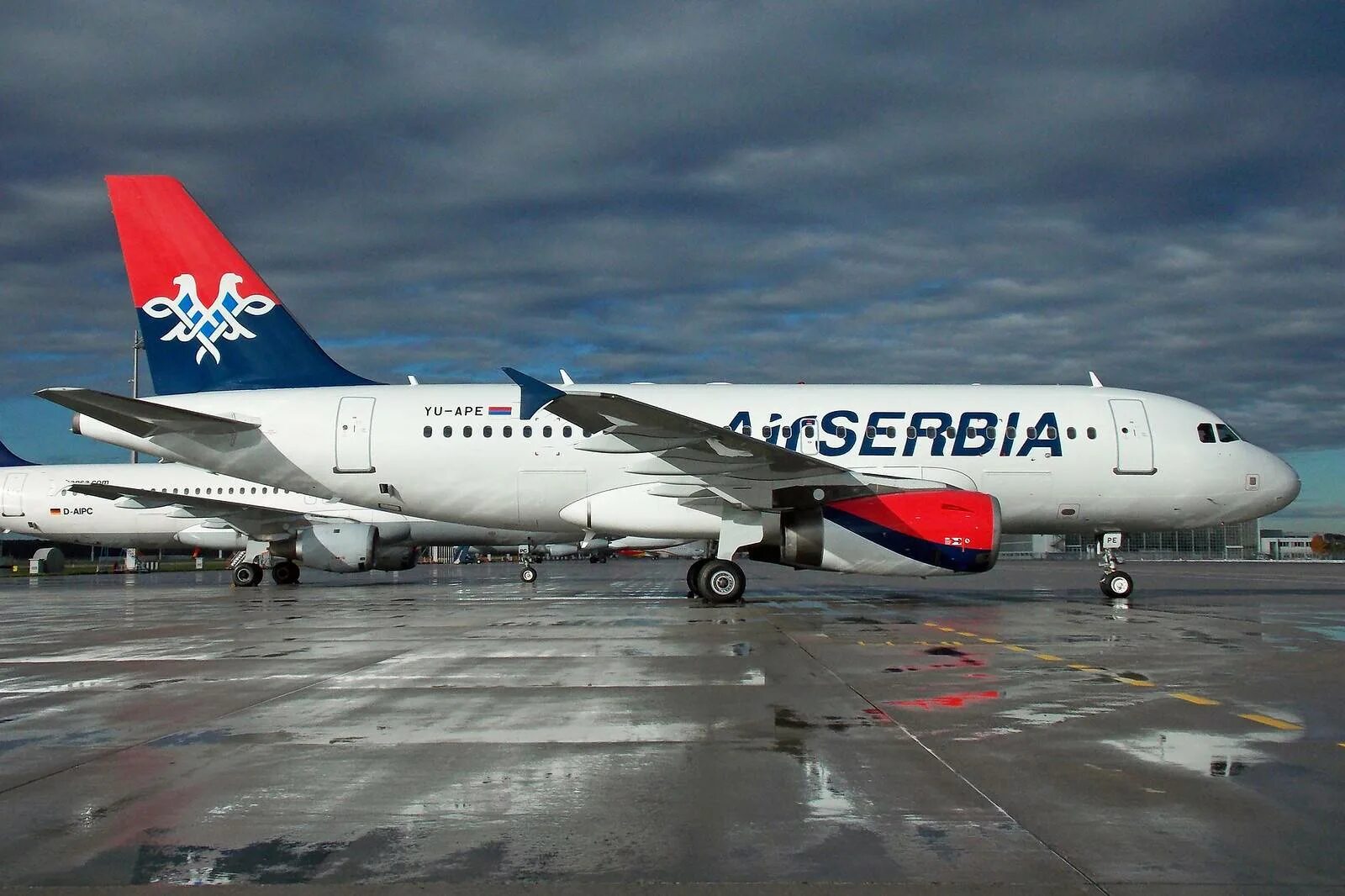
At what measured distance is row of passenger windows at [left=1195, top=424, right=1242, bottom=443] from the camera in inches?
779

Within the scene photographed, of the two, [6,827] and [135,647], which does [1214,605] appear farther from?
[6,827]

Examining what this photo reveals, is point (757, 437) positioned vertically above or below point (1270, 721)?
above

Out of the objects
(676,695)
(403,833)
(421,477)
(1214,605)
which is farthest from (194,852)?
(1214,605)

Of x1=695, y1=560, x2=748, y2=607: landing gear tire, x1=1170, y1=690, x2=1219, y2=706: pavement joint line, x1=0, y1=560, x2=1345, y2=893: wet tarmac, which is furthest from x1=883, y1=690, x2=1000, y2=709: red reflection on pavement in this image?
x1=695, y1=560, x2=748, y2=607: landing gear tire

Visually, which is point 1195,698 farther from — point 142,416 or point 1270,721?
point 142,416

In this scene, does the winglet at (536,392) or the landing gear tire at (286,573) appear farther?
the landing gear tire at (286,573)

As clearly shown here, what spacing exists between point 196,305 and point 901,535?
44.1 feet

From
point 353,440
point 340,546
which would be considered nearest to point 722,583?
point 353,440

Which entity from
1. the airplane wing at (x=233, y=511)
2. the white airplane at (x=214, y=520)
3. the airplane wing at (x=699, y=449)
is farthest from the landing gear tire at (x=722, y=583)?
the airplane wing at (x=233, y=511)

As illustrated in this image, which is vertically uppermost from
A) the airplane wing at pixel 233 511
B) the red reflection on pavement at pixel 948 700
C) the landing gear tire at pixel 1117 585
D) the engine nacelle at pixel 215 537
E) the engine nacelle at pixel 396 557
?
the airplane wing at pixel 233 511

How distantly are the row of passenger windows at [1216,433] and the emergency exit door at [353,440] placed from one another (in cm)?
1538

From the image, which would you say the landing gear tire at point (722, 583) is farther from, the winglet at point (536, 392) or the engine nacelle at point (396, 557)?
the engine nacelle at point (396, 557)

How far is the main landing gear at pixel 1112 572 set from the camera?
19344mm

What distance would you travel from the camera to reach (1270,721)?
6.89m
